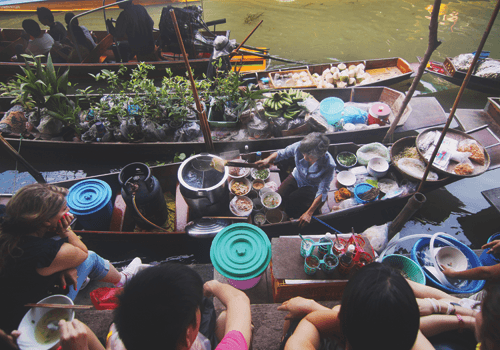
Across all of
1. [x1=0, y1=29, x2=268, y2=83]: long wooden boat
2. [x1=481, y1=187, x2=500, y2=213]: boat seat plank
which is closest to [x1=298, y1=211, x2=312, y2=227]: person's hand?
[x1=481, y1=187, x2=500, y2=213]: boat seat plank

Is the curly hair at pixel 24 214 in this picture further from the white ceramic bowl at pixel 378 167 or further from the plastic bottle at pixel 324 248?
the white ceramic bowl at pixel 378 167

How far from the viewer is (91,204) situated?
3.64 metres

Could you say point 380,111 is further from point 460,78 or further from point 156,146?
point 156,146

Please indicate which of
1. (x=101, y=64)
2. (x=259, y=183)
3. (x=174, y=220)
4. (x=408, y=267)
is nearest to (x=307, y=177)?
(x=259, y=183)

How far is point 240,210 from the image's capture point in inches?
161

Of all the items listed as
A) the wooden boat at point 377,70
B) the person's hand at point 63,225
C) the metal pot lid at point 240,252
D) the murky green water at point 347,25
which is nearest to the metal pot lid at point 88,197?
the person's hand at point 63,225

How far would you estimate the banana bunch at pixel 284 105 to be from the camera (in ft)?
17.7

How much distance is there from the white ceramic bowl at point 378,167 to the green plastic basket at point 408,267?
2.16 meters

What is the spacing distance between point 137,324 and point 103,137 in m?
4.97

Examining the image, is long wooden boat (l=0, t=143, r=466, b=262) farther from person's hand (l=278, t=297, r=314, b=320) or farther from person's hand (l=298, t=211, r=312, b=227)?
person's hand (l=278, t=297, r=314, b=320)

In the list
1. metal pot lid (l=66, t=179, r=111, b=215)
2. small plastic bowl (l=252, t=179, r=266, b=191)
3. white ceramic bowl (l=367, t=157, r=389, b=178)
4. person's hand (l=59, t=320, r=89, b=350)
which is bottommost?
small plastic bowl (l=252, t=179, r=266, b=191)

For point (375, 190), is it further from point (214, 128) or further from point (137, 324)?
point (137, 324)

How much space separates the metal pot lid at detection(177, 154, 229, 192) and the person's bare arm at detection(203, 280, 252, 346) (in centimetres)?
160

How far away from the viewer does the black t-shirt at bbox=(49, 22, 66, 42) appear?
7.72 m
